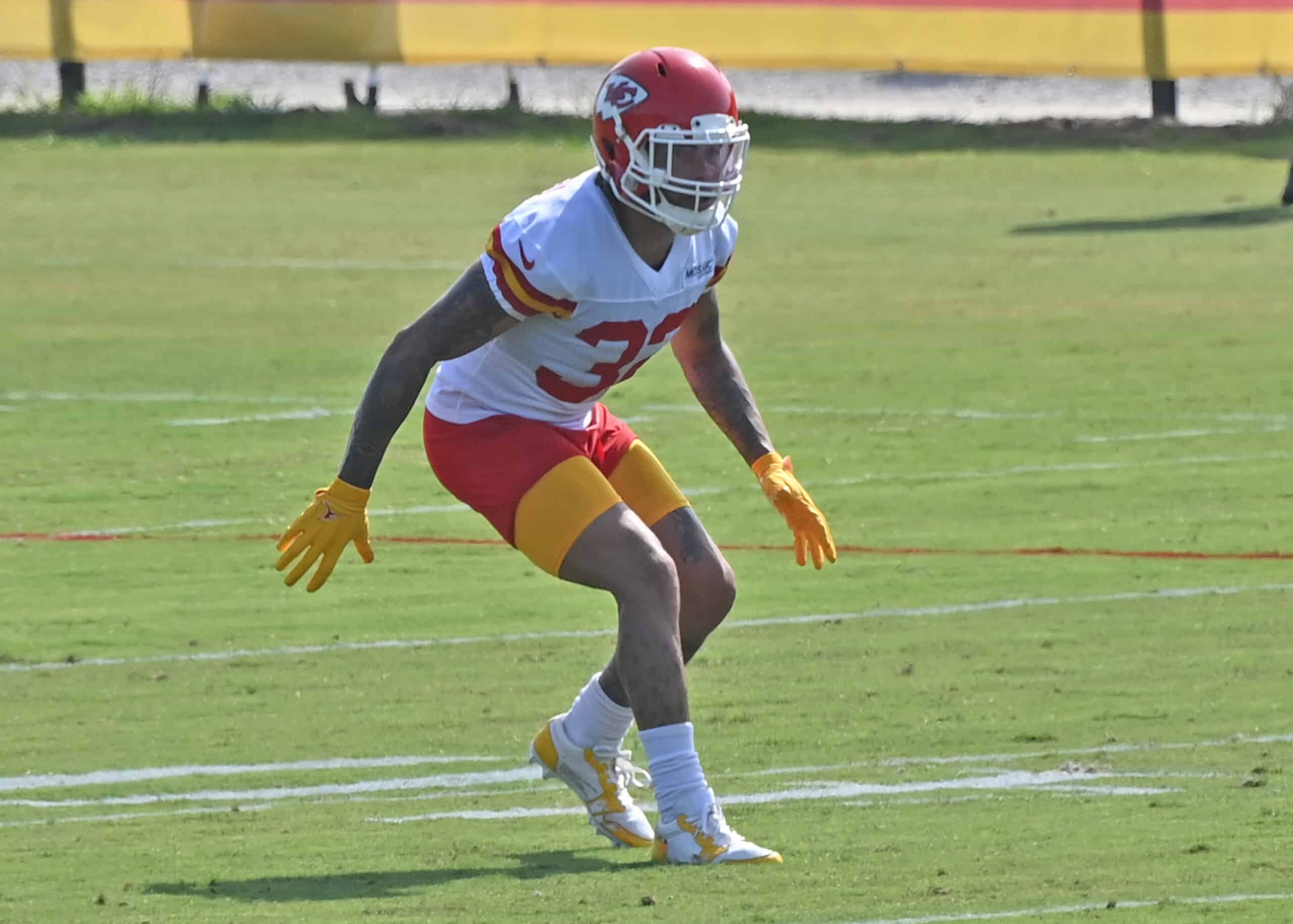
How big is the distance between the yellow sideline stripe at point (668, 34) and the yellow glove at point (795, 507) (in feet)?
70.5

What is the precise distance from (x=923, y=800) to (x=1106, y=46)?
22.4 metres

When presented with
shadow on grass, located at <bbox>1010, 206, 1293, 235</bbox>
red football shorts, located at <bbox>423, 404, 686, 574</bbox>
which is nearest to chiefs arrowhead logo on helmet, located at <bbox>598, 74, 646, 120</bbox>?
red football shorts, located at <bbox>423, 404, 686, 574</bbox>

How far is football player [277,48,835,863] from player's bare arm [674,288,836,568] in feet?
0.68

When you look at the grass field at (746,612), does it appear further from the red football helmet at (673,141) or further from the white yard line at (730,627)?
the red football helmet at (673,141)

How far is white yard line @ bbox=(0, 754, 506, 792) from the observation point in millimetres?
7875

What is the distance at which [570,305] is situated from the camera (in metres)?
6.84

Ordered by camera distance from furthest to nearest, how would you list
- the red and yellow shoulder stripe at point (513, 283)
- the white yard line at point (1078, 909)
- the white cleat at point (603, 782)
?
the white cleat at point (603, 782) → the red and yellow shoulder stripe at point (513, 283) → the white yard line at point (1078, 909)

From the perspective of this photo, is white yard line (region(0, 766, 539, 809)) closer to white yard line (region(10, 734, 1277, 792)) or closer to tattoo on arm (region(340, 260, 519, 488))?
white yard line (region(10, 734, 1277, 792))

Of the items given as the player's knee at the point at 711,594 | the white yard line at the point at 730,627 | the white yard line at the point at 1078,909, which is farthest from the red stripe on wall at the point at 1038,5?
the white yard line at the point at 1078,909

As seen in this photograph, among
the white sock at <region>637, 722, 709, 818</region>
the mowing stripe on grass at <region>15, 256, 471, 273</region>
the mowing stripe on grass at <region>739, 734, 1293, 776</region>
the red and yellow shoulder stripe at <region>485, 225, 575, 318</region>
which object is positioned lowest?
the mowing stripe on grass at <region>15, 256, 471, 273</region>

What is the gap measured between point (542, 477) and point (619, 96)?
99 cm

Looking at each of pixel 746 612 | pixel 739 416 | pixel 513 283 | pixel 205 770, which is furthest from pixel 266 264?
pixel 513 283

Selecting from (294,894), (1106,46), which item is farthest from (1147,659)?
(1106,46)

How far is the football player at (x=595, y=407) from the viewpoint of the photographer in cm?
677
